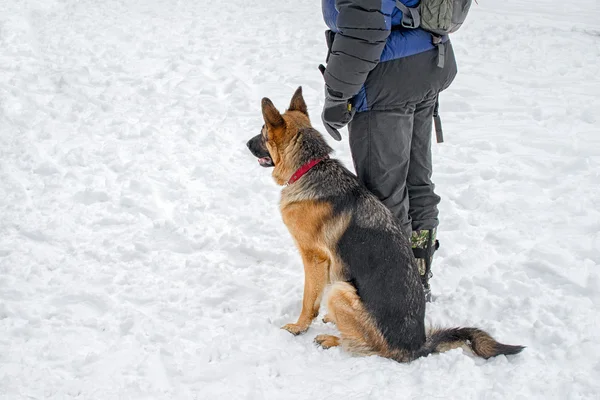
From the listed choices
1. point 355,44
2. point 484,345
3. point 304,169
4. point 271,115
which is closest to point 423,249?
point 484,345

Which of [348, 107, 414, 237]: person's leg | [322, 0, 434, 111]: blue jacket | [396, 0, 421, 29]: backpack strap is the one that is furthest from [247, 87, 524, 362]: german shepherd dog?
[396, 0, 421, 29]: backpack strap

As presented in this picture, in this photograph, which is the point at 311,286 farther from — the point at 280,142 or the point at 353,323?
the point at 280,142

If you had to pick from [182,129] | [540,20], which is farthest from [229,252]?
[540,20]

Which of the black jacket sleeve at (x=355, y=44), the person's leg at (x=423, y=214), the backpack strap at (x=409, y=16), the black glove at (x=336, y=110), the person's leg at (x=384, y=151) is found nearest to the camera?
the black jacket sleeve at (x=355, y=44)

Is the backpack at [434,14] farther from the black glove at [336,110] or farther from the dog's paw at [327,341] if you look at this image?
the dog's paw at [327,341]

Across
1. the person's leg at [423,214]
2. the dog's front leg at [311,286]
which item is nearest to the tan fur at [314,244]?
the dog's front leg at [311,286]

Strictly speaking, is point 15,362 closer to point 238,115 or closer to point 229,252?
point 229,252

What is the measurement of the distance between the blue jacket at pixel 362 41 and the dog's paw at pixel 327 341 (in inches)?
63.0

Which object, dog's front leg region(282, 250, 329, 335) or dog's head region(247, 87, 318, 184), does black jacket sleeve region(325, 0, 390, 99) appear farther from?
dog's front leg region(282, 250, 329, 335)

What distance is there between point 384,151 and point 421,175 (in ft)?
1.97

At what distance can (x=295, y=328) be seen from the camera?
148 inches

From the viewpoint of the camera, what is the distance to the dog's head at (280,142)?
378cm

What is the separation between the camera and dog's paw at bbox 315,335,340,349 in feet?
11.8

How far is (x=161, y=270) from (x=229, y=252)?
622mm
